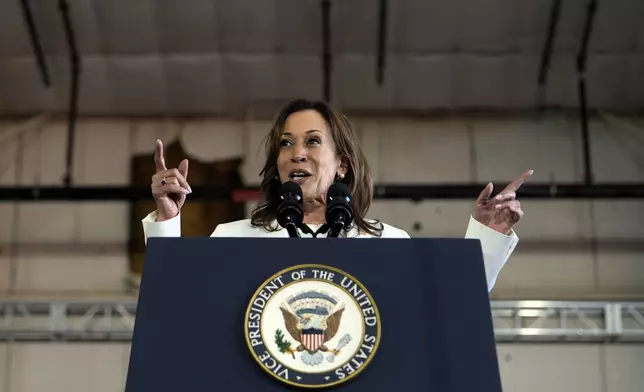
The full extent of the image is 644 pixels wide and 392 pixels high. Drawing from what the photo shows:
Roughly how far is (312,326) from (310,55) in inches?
181

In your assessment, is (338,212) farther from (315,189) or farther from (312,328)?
(315,189)

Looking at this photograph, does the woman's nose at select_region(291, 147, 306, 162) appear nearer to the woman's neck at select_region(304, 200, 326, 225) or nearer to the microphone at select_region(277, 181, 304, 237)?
the woman's neck at select_region(304, 200, 326, 225)

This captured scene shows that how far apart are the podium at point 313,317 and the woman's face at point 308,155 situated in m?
0.54

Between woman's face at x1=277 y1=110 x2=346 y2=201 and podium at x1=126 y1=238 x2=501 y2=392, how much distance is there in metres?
0.54

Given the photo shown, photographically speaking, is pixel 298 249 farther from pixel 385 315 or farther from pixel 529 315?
pixel 529 315

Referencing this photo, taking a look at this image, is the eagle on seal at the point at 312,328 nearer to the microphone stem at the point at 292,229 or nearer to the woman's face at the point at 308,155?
the microphone stem at the point at 292,229

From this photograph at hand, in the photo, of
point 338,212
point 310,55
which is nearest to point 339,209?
point 338,212

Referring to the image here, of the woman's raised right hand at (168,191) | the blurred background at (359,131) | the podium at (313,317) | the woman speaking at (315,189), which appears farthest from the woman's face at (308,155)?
the blurred background at (359,131)

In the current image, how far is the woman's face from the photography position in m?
1.72

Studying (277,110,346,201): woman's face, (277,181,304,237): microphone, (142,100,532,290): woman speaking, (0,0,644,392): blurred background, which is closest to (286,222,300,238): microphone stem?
(277,181,304,237): microphone

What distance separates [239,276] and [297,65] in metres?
4.57

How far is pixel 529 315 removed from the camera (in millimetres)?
5691

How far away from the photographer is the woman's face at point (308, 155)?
1720 mm

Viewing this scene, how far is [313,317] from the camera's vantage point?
1114 mm
